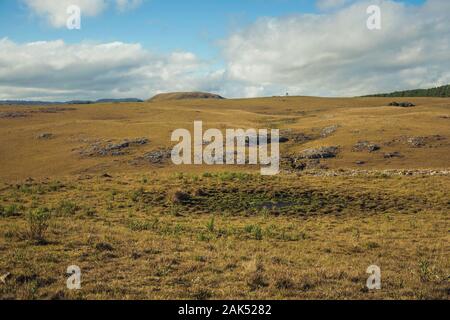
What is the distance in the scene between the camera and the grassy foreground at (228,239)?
35.3 ft

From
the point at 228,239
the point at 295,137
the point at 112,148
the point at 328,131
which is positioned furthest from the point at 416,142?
the point at 228,239

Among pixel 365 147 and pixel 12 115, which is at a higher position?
pixel 12 115

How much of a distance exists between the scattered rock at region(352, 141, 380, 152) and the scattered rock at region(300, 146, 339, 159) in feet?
10.6

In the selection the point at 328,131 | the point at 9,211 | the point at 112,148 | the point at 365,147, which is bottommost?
the point at 9,211

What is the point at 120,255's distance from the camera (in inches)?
536

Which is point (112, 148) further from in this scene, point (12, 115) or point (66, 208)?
point (12, 115)

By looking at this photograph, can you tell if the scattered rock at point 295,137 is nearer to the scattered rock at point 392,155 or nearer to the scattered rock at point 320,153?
the scattered rock at point 320,153

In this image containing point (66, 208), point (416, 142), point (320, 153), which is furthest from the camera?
point (416, 142)

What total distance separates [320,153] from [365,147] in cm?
808

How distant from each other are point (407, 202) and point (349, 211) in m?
4.98

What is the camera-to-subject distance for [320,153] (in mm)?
61031

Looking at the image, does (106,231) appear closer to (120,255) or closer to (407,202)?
(120,255)

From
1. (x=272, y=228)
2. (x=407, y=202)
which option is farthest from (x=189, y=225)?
(x=407, y=202)

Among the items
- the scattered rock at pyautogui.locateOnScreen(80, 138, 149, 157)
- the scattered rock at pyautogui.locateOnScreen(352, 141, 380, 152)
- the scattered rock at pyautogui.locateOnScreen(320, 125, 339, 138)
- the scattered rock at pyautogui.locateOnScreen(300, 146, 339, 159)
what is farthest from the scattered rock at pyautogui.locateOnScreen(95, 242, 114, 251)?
the scattered rock at pyautogui.locateOnScreen(320, 125, 339, 138)
